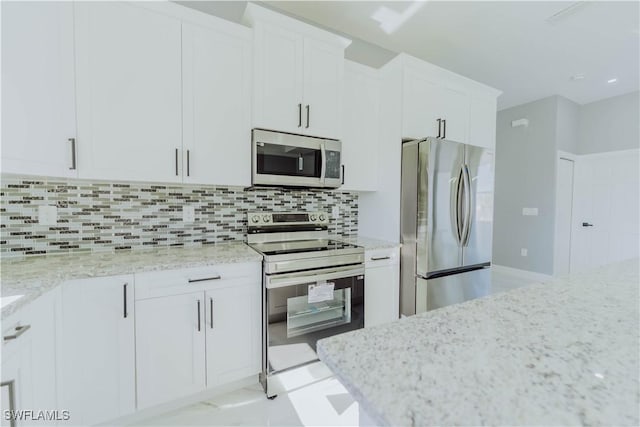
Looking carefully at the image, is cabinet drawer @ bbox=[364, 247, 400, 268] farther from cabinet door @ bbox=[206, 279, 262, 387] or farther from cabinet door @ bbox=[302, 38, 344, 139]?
cabinet door @ bbox=[302, 38, 344, 139]

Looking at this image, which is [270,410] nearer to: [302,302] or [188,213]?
[302,302]

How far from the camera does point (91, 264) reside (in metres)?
1.42

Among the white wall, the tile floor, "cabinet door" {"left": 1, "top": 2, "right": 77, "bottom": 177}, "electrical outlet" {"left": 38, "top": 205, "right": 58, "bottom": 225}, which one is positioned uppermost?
the white wall

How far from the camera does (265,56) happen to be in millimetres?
1897

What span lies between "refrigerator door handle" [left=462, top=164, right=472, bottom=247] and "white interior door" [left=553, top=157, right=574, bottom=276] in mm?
2941

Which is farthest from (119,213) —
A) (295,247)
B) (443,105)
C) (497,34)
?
(497,34)

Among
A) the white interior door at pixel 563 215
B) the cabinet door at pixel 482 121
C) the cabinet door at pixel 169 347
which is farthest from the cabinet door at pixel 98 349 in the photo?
the white interior door at pixel 563 215

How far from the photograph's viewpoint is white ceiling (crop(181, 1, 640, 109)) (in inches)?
92.3

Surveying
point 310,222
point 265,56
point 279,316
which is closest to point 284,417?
point 279,316

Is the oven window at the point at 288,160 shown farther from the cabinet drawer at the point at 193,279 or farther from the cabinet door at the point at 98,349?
the cabinet door at the point at 98,349

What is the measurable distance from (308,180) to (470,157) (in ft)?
4.76

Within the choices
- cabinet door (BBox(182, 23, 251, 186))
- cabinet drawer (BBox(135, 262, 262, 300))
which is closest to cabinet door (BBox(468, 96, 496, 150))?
cabinet door (BBox(182, 23, 251, 186))

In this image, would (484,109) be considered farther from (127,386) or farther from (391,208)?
(127,386)

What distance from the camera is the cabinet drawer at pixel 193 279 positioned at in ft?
4.66
